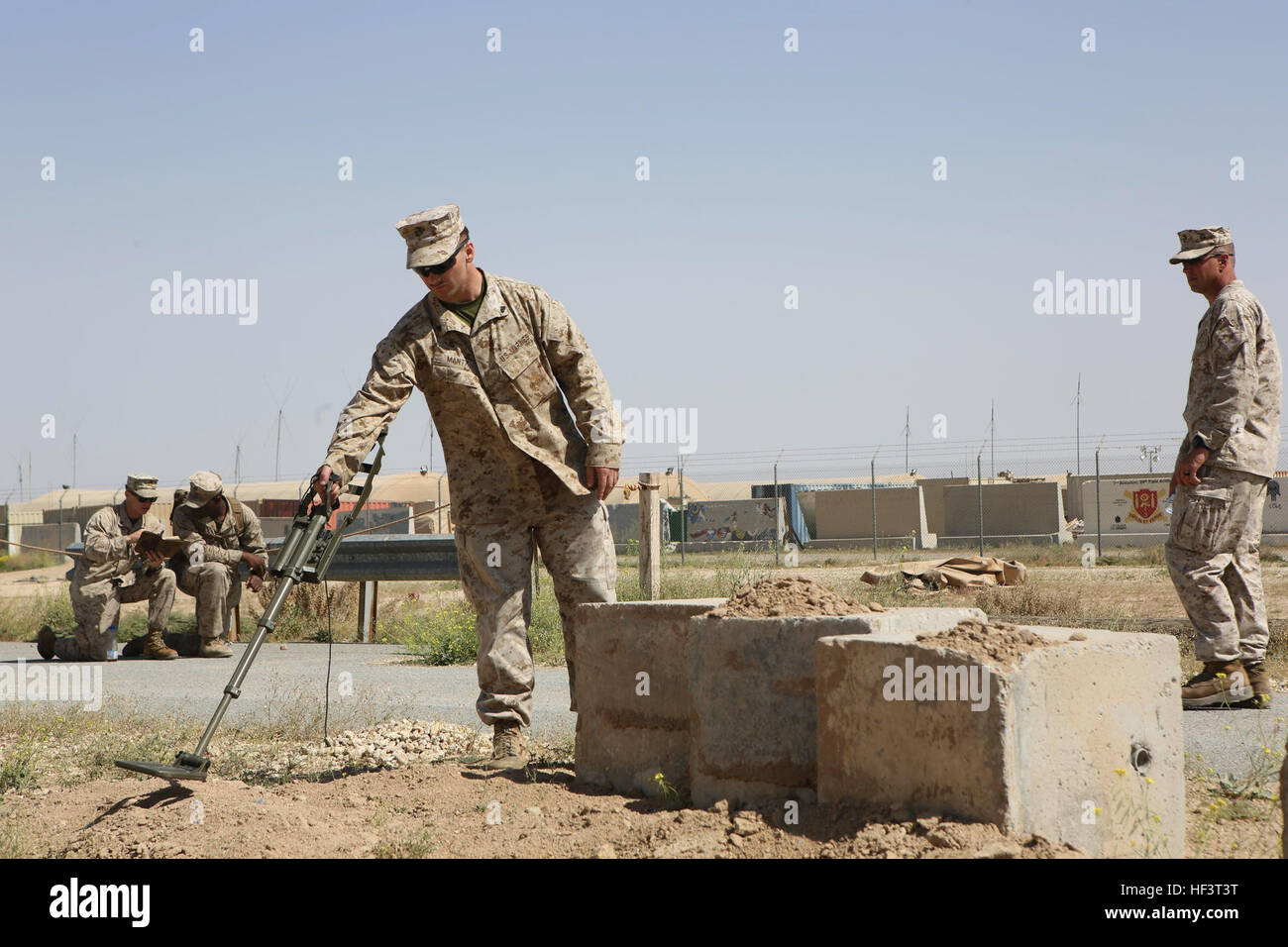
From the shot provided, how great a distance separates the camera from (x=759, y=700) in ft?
12.1

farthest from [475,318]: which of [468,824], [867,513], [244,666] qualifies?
[867,513]

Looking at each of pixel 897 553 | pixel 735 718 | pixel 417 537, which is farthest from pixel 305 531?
pixel 897 553

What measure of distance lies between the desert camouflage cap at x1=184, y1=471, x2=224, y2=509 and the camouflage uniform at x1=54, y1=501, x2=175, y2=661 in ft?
1.22

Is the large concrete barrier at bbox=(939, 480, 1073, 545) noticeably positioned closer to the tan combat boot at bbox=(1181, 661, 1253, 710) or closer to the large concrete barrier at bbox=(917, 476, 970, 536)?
the large concrete barrier at bbox=(917, 476, 970, 536)

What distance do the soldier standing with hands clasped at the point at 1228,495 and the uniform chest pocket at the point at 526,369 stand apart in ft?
10.5

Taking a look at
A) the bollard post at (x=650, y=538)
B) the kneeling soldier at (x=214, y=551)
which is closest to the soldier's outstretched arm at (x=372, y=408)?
the bollard post at (x=650, y=538)

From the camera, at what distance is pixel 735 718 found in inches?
147

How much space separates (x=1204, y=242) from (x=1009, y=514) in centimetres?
2769

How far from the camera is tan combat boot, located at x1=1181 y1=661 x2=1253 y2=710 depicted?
18.5 feet

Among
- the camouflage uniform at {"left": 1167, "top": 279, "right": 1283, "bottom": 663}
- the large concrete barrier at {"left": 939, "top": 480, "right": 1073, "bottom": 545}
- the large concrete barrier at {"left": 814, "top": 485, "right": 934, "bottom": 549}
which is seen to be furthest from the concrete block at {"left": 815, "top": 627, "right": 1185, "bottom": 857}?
the large concrete barrier at {"left": 814, "top": 485, "right": 934, "bottom": 549}

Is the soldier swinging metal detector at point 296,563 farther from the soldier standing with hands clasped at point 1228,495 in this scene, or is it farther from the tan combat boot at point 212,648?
the tan combat boot at point 212,648

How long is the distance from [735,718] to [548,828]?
705mm

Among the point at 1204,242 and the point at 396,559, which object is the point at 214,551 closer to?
the point at 396,559

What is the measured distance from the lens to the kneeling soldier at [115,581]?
9.88m
